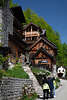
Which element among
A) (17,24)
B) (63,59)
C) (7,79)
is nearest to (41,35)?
(17,24)

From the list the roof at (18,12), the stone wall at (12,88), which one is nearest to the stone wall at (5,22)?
the roof at (18,12)

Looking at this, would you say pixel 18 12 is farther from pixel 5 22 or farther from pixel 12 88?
pixel 12 88

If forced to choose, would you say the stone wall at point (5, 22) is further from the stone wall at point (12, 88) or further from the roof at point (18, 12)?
the stone wall at point (12, 88)

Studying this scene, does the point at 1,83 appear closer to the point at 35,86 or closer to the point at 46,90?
the point at 46,90

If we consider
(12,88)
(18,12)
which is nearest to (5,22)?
(18,12)

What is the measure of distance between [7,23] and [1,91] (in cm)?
1562

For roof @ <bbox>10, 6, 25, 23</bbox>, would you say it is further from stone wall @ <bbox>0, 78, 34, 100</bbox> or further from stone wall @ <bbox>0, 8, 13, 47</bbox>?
stone wall @ <bbox>0, 78, 34, 100</bbox>

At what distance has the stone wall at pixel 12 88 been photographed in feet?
40.1

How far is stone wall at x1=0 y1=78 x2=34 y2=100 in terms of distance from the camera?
1222cm

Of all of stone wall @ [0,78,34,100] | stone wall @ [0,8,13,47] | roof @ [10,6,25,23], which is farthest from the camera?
roof @ [10,6,25,23]

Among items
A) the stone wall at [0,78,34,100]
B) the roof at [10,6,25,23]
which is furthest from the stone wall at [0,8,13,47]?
the stone wall at [0,78,34,100]

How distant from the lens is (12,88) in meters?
13.7

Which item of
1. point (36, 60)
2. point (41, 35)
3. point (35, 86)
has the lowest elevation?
point (35, 86)

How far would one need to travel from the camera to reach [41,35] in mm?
50219
